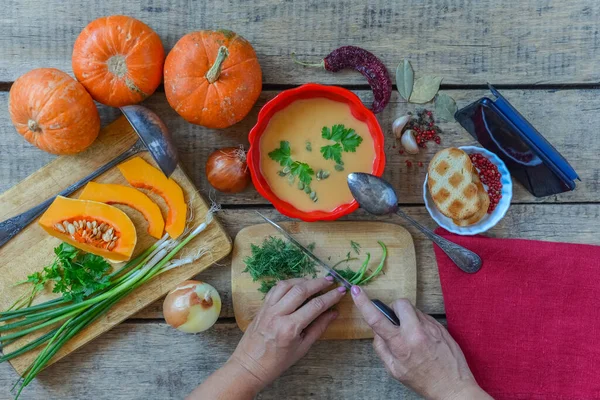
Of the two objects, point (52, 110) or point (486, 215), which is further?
point (486, 215)

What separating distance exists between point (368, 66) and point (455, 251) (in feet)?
2.05

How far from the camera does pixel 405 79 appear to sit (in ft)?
5.55

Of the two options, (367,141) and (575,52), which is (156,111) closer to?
(367,141)

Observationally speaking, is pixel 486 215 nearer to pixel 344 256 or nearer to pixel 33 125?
pixel 344 256

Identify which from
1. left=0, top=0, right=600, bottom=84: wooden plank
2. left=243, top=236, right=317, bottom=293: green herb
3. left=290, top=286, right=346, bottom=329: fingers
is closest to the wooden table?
left=0, top=0, right=600, bottom=84: wooden plank

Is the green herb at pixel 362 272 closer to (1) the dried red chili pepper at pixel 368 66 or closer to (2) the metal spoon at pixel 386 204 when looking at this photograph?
(2) the metal spoon at pixel 386 204

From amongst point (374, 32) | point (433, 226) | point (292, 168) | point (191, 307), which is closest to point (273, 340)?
point (191, 307)

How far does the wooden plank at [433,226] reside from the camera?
173 centimetres

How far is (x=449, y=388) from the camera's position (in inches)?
63.0

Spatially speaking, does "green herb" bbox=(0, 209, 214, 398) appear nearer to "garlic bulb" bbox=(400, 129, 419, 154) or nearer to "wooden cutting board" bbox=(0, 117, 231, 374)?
"wooden cutting board" bbox=(0, 117, 231, 374)

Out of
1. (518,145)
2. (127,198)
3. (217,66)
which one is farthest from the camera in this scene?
(127,198)

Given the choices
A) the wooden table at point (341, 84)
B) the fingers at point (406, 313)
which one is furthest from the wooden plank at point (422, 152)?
the fingers at point (406, 313)

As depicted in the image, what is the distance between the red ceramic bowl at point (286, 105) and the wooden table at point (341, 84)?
0.13 metres

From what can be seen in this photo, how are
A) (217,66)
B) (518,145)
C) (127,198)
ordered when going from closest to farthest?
1. (217,66)
2. (518,145)
3. (127,198)
